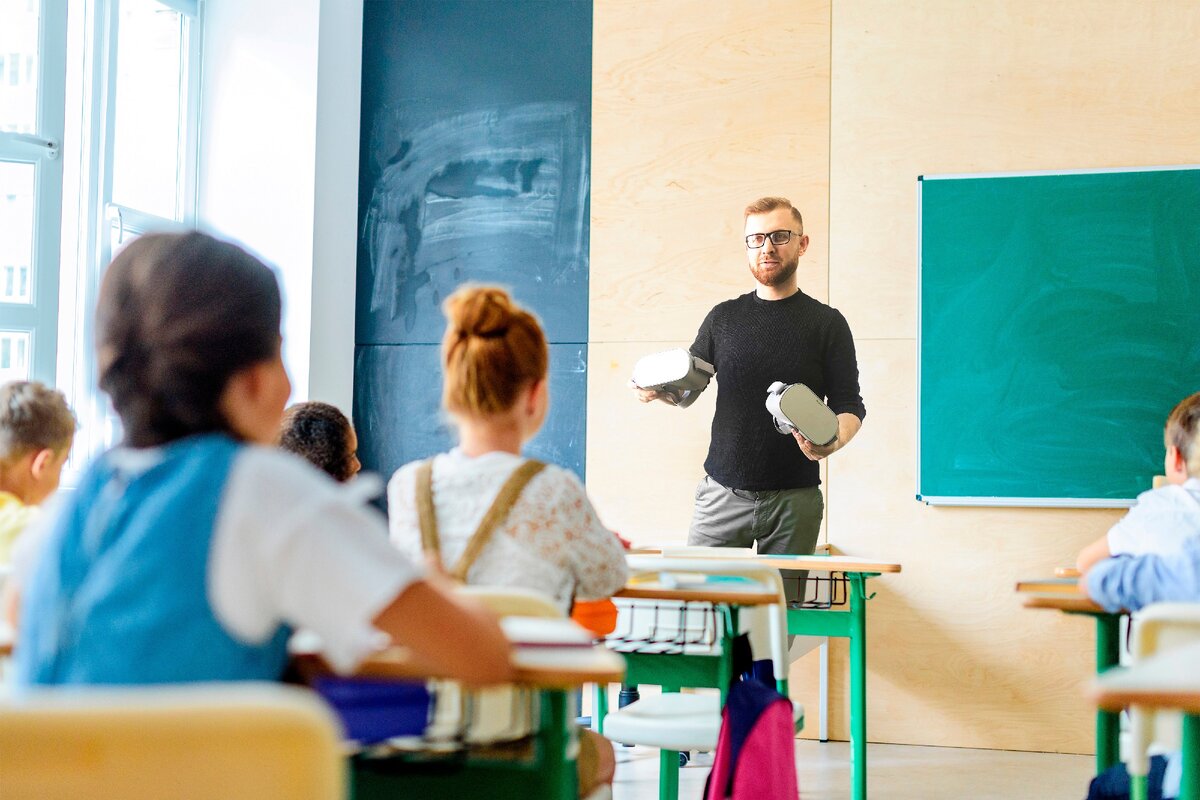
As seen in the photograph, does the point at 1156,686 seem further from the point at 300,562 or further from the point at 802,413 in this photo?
the point at 802,413

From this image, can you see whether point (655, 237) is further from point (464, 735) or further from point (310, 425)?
point (464, 735)

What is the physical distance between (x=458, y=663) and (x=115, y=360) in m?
0.40

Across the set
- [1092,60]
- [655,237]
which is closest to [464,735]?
[655,237]

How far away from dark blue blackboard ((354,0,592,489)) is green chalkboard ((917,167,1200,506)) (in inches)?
51.9

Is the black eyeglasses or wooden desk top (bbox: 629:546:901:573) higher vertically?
the black eyeglasses

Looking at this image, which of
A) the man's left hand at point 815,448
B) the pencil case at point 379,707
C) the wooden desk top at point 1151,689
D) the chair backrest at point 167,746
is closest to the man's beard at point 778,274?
the man's left hand at point 815,448

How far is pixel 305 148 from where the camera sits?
4.72 meters

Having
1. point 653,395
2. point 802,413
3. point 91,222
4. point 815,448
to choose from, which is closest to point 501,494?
point 802,413

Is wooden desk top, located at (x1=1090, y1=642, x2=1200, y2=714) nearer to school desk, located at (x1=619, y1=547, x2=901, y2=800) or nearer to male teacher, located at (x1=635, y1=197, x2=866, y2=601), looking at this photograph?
school desk, located at (x1=619, y1=547, x2=901, y2=800)

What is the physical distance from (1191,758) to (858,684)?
1.90m

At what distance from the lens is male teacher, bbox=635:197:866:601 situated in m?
3.95

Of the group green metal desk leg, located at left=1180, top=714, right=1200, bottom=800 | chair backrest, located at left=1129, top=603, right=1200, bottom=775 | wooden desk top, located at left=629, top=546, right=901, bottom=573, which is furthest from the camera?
wooden desk top, located at left=629, top=546, right=901, bottom=573

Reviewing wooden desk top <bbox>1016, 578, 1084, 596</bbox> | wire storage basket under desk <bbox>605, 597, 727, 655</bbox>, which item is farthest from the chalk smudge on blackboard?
wooden desk top <bbox>1016, 578, 1084, 596</bbox>

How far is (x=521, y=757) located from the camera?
55.7 inches
